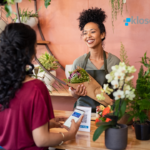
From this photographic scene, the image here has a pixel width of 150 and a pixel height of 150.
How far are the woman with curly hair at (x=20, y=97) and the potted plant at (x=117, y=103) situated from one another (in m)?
0.30

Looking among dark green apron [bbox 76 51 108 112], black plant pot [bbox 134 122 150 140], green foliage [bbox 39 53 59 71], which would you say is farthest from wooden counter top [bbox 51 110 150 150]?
green foliage [bbox 39 53 59 71]

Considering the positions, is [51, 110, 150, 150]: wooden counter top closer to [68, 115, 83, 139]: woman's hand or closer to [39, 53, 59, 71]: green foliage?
[68, 115, 83, 139]: woman's hand

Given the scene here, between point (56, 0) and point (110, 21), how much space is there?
0.95 m

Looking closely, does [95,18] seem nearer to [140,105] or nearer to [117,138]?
[140,105]

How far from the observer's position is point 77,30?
3010mm

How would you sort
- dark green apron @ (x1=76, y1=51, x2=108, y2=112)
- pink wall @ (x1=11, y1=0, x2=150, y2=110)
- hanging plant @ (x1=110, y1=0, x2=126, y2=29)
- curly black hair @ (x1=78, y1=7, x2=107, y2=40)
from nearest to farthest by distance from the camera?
dark green apron @ (x1=76, y1=51, x2=108, y2=112) → curly black hair @ (x1=78, y1=7, x2=107, y2=40) → hanging plant @ (x1=110, y1=0, x2=126, y2=29) → pink wall @ (x1=11, y1=0, x2=150, y2=110)

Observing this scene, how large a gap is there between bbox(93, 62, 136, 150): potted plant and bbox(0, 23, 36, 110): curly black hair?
1.48 ft

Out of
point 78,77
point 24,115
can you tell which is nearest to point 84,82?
point 78,77

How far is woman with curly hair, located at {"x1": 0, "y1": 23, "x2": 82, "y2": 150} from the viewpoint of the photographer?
98 centimetres

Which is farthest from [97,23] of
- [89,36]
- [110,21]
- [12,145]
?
[12,145]

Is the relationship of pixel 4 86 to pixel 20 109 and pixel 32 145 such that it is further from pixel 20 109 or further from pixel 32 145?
pixel 32 145

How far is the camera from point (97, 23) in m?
2.05

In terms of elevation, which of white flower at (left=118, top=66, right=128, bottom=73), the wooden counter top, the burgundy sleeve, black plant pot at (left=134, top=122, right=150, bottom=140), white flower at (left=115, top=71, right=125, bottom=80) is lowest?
the wooden counter top

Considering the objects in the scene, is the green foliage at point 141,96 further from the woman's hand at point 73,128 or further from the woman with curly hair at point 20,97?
the woman with curly hair at point 20,97
